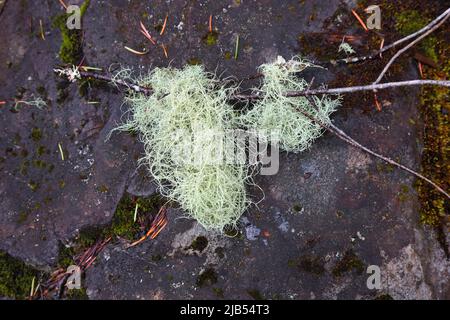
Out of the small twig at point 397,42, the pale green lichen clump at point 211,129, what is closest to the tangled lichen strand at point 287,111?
the pale green lichen clump at point 211,129

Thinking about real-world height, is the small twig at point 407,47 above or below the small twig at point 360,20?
below

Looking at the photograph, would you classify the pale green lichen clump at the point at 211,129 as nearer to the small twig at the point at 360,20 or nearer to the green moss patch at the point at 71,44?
the small twig at the point at 360,20

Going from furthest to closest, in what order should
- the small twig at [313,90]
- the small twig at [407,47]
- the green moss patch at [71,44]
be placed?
the green moss patch at [71,44] → the small twig at [407,47] → the small twig at [313,90]

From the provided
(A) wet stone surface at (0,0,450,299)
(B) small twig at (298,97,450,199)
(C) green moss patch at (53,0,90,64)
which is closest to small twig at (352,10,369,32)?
(A) wet stone surface at (0,0,450,299)

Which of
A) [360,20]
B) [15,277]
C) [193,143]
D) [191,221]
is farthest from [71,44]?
[360,20]

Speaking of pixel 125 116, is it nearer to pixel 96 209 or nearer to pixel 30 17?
pixel 96 209
